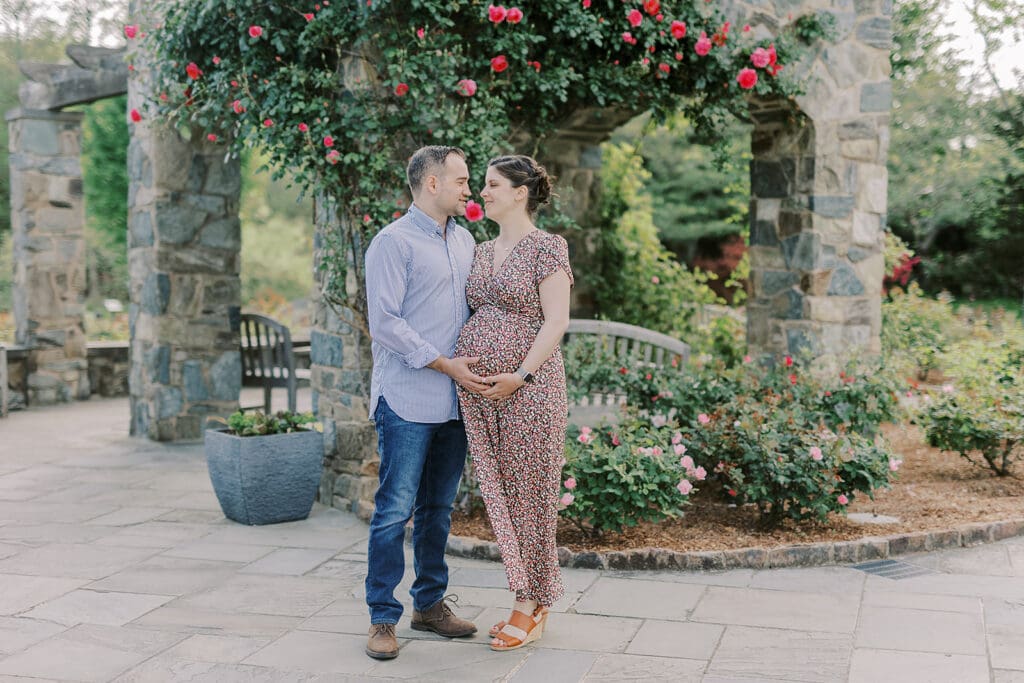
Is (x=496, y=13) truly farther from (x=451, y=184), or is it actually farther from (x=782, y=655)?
(x=782, y=655)

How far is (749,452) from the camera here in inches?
175

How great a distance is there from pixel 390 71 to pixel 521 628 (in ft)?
8.42

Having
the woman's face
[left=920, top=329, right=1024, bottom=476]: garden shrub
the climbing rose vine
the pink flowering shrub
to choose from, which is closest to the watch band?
the woman's face

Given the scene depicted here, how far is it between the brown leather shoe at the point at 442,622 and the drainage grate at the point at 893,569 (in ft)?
5.61

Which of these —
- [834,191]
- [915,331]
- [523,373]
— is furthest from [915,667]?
[915,331]

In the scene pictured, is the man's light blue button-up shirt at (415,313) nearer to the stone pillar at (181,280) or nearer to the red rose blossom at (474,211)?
the red rose blossom at (474,211)

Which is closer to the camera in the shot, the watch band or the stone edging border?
the watch band

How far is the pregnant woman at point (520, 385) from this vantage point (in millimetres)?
3160

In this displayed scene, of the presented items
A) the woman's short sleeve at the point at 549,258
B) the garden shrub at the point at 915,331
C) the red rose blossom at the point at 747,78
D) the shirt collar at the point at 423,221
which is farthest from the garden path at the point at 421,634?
the garden shrub at the point at 915,331

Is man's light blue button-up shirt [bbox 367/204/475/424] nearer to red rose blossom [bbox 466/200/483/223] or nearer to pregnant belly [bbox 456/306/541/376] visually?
pregnant belly [bbox 456/306/541/376]

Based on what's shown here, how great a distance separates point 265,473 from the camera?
482cm

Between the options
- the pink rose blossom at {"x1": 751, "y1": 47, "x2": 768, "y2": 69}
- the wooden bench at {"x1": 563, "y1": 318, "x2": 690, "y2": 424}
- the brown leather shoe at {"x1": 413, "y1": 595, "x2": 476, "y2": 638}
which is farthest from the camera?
the wooden bench at {"x1": 563, "y1": 318, "x2": 690, "y2": 424}

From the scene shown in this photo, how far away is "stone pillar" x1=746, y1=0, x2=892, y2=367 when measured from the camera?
6250 millimetres

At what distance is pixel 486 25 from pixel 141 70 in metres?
3.10
